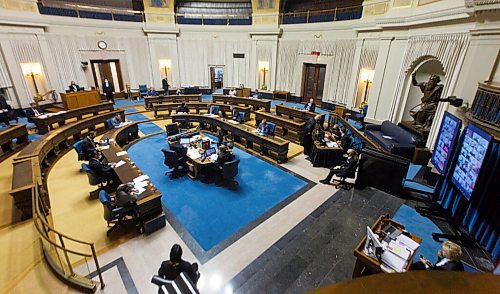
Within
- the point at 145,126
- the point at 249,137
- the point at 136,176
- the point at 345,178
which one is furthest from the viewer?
the point at 145,126

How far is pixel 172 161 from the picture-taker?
7.17 meters

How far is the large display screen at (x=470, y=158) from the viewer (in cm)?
435

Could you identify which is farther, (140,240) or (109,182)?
(109,182)

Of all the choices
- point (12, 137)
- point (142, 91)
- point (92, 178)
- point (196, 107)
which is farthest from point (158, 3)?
point (92, 178)

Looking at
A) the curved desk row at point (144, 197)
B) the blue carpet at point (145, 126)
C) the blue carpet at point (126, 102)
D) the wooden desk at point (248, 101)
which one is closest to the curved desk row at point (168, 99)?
the blue carpet at point (145, 126)

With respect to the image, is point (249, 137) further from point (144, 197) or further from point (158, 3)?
point (158, 3)

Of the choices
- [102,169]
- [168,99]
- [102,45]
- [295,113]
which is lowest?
[102,169]

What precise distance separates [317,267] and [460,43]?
25.5ft

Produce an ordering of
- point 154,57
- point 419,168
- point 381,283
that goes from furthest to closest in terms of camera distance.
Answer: point 154,57 → point 419,168 → point 381,283

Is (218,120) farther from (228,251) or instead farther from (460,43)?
(460,43)

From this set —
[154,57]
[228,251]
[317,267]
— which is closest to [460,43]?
[317,267]

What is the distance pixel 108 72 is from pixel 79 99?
5058mm

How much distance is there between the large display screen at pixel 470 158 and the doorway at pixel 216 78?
1635 cm

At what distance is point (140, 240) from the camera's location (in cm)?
486
